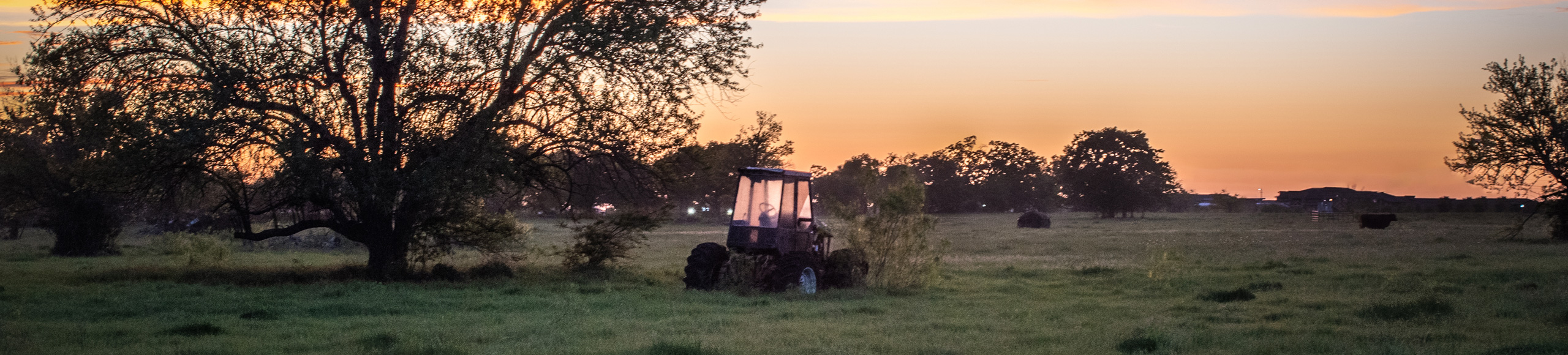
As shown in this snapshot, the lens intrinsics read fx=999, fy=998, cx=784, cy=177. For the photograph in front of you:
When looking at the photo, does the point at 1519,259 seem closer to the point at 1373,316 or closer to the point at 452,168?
the point at 1373,316

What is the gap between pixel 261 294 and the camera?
16.3 meters

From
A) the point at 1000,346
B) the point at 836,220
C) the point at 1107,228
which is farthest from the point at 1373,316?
the point at 1107,228

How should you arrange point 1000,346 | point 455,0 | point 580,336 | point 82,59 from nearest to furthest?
1. point 1000,346
2. point 580,336
3. point 82,59
4. point 455,0

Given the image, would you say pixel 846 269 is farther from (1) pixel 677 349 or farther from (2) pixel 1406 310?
(1) pixel 677 349

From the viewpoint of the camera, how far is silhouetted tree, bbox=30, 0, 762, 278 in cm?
1764

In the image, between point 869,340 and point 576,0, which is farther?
point 576,0

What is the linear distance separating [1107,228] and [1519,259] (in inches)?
1470

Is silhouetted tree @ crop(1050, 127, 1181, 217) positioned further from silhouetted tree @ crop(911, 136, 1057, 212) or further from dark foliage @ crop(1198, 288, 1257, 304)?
dark foliage @ crop(1198, 288, 1257, 304)

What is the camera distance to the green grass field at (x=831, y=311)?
415 inches

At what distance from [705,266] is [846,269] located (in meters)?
2.68

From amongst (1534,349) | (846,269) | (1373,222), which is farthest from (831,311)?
(1373,222)

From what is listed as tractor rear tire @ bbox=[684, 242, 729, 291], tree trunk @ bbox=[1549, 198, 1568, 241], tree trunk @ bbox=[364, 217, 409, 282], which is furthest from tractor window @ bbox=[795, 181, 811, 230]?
tree trunk @ bbox=[1549, 198, 1568, 241]

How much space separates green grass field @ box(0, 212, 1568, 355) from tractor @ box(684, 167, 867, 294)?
0.66m

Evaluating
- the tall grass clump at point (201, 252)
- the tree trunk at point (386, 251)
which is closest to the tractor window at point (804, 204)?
the tree trunk at point (386, 251)
